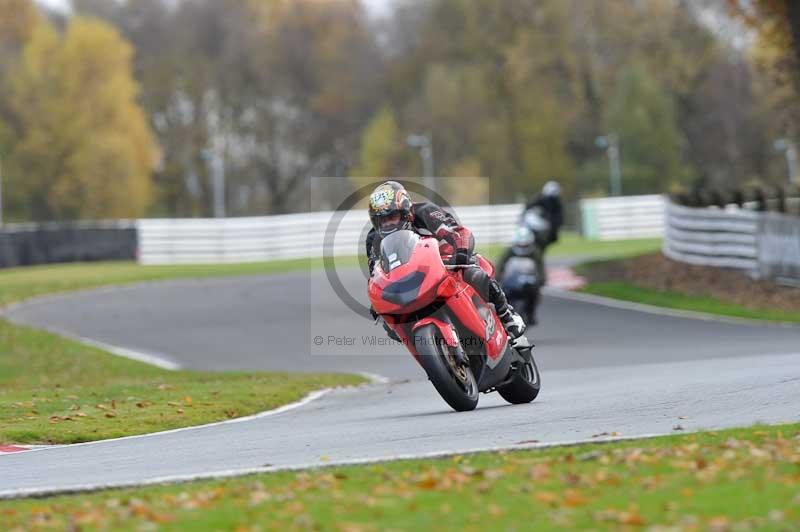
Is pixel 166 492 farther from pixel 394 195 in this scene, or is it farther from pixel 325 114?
pixel 325 114

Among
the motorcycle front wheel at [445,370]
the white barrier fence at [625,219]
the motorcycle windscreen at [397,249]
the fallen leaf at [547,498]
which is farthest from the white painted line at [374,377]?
the white barrier fence at [625,219]

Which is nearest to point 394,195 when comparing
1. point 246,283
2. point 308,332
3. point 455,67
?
point 308,332

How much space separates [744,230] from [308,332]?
28.1ft

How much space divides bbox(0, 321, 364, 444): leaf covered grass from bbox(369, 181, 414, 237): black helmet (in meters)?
2.58

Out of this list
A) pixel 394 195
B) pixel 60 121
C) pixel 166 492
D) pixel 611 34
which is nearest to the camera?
pixel 166 492

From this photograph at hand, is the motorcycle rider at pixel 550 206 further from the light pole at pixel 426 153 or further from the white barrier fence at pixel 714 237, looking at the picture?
the light pole at pixel 426 153

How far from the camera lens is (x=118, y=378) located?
19.7m

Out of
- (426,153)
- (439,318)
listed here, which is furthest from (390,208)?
(426,153)

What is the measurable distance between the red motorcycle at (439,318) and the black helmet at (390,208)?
0.19 meters

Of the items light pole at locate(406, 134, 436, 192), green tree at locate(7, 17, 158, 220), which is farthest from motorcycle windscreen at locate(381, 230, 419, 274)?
light pole at locate(406, 134, 436, 192)

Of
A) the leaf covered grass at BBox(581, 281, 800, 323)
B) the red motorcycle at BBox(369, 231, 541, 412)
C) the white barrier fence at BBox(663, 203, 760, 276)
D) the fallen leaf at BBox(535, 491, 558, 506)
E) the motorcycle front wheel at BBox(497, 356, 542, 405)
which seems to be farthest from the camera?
the white barrier fence at BBox(663, 203, 760, 276)

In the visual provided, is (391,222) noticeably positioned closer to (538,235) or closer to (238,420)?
(238,420)

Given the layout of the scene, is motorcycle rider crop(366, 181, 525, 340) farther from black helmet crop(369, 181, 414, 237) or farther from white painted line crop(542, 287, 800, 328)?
white painted line crop(542, 287, 800, 328)

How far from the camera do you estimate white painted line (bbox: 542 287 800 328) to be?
22487 millimetres
